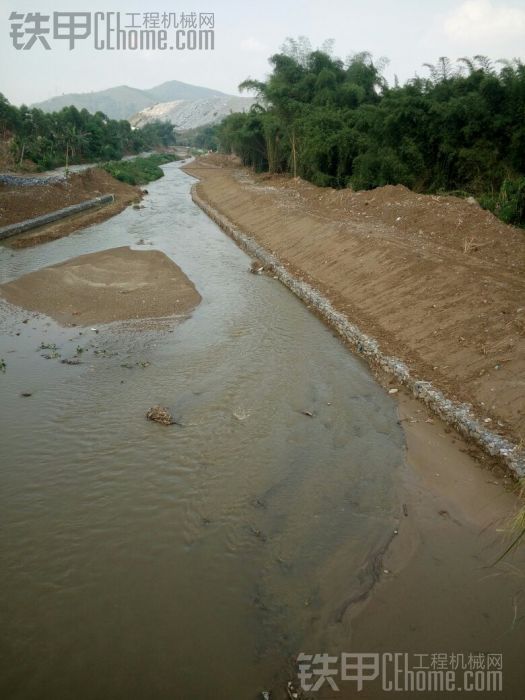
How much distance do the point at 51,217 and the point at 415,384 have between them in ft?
70.8

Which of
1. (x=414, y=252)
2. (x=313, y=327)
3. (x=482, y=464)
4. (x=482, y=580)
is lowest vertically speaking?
(x=482, y=580)

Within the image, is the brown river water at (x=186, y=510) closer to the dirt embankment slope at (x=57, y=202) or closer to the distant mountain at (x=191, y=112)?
the dirt embankment slope at (x=57, y=202)

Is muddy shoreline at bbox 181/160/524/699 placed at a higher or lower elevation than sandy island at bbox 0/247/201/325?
lower

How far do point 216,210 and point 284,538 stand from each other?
23279mm

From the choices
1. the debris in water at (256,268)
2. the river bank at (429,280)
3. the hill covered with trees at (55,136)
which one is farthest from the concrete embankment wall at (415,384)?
the hill covered with trees at (55,136)

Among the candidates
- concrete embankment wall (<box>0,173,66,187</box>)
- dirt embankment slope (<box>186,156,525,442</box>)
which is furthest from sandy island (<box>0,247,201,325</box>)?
concrete embankment wall (<box>0,173,66,187</box>)

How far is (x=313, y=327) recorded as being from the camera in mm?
10375

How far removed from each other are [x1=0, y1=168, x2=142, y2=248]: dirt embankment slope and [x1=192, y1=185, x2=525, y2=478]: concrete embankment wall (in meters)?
12.0

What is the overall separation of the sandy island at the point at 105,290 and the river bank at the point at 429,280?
3.64 metres

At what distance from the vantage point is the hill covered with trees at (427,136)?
45.2ft

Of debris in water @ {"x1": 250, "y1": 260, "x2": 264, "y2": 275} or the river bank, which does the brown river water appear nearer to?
the river bank

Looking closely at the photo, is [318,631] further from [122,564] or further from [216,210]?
[216,210]

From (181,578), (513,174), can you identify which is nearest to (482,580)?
(181,578)

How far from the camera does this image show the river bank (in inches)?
272
